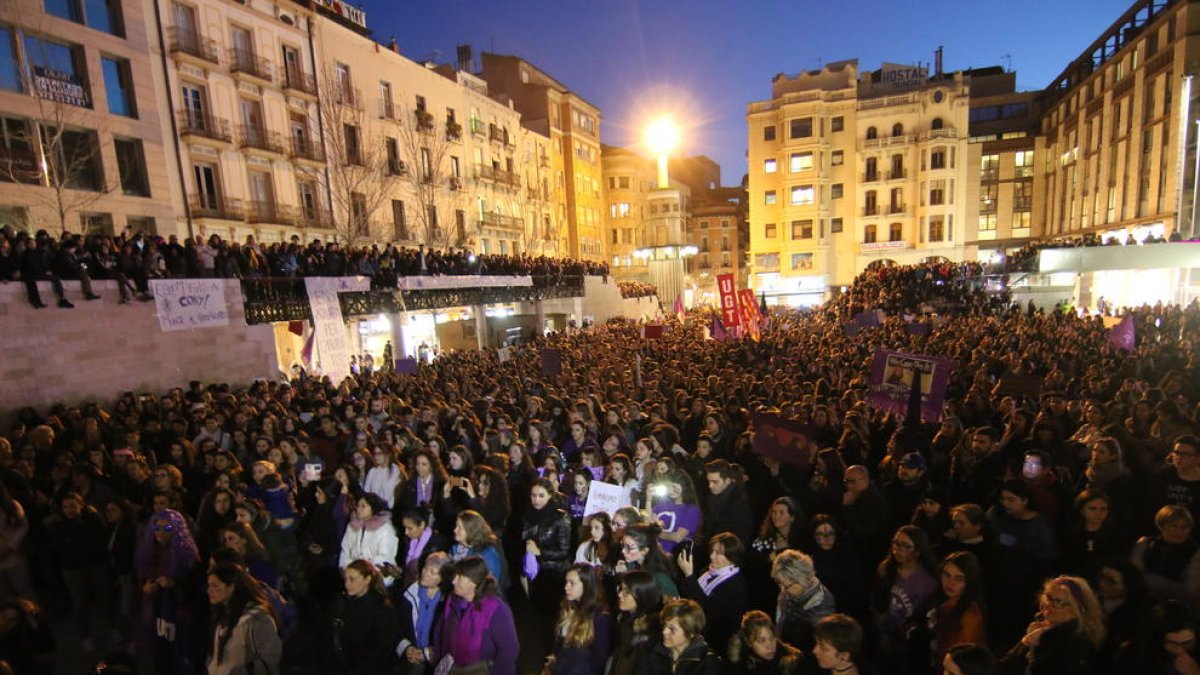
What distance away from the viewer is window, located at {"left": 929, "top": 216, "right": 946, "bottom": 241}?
4675 cm

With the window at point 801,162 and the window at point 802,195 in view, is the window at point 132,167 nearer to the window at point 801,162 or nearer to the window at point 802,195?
the window at point 801,162

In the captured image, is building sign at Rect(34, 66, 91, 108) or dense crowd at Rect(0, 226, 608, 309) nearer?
dense crowd at Rect(0, 226, 608, 309)

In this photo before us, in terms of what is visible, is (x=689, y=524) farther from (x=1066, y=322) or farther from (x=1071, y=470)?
(x=1066, y=322)

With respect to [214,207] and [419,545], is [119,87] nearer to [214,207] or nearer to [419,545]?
[214,207]

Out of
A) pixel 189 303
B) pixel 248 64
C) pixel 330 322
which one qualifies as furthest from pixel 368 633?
pixel 248 64

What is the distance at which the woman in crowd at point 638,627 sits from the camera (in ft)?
10.7

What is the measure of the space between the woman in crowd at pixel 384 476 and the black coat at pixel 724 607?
11.5 ft

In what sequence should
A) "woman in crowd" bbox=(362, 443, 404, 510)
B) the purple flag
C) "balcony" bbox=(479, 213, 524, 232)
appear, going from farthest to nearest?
"balcony" bbox=(479, 213, 524, 232), the purple flag, "woman in crowd" bbox=(362, 443, 404, 510)

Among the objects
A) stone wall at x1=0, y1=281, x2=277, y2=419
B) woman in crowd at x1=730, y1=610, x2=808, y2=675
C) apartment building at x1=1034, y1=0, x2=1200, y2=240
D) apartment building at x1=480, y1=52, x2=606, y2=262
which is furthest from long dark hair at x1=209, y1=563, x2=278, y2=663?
apartment building at x1=480, y1=52, x2=606, y2=262

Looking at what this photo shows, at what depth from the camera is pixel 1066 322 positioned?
640 inches

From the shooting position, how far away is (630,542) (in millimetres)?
3932

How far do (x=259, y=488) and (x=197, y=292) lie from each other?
996 centimetres

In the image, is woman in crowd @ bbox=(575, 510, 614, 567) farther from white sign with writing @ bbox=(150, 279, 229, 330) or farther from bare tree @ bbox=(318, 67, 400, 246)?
bare tree @ bbox=(318, 67, 400, 246)

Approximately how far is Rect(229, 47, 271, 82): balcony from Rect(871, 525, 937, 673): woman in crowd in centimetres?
2676
